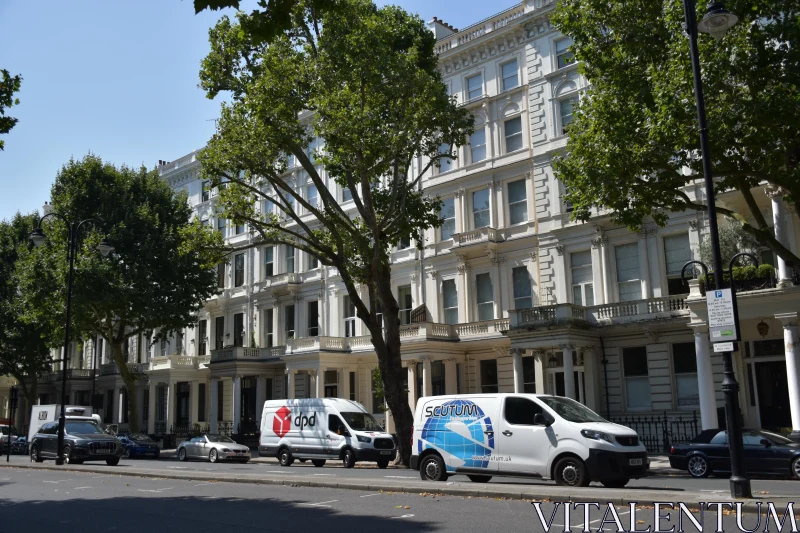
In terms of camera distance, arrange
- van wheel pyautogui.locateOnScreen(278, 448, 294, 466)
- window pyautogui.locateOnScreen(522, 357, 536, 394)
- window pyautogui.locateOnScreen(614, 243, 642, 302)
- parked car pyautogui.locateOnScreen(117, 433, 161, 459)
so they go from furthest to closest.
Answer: parked car pyautogui.locateOnScreen(117, 433, 161, 459) < window pyautogui.locateOnScreen(522, 357, 536, 394) < window pyautogui.locateOnScreen(614, 243, 642, 302) < van wheel pyautogui.locateOnScreen(278, 448, 294, 466)

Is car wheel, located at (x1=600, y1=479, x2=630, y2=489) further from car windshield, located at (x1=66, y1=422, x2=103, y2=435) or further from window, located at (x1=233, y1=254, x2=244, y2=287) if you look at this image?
window, located at (x1=233, y1=254, x2=244, y2=287)

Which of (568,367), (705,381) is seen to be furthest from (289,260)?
(705,381)

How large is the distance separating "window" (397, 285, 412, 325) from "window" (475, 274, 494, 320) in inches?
171

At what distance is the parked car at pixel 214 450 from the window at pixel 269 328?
11.7 meters

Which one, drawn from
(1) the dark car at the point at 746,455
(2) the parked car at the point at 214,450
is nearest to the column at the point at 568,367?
(1) the dark car at the point at 746,455

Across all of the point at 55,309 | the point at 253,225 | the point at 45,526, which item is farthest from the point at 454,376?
the point at 45,526

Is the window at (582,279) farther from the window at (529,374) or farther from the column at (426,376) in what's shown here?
the column at (426,376)

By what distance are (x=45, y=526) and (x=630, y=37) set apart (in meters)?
17.4

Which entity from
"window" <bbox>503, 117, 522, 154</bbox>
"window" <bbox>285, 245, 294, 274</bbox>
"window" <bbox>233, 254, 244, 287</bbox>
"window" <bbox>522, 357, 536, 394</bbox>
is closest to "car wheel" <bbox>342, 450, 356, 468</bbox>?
"window" <bbox>522, 357, 536, 394</bbox>

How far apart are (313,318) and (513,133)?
641 inches

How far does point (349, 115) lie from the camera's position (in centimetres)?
2325

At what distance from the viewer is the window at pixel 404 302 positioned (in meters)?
38.0

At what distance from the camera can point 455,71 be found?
123 ft

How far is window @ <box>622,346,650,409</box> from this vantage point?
2967 cm
